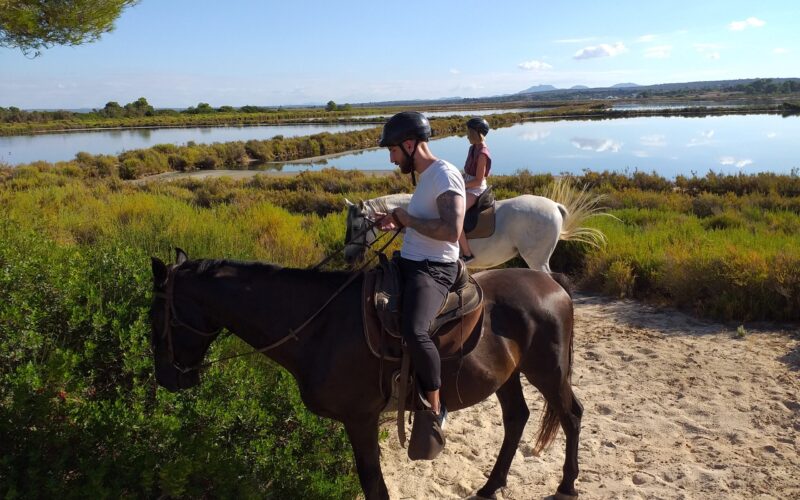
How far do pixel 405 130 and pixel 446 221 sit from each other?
0.54 m

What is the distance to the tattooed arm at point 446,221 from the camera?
266 centimetres

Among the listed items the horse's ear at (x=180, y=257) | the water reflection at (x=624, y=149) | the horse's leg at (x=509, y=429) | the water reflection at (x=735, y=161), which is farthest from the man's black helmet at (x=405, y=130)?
the water reflection at (x=735, y=161)

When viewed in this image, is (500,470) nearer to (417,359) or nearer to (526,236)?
(417,359)

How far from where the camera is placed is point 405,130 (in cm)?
279

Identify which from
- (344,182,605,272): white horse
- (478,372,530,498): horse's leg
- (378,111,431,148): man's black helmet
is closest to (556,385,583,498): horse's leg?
(478,372,530,498): horse's leg

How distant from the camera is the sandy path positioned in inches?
156

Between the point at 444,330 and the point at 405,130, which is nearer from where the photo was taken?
the point at 405,130

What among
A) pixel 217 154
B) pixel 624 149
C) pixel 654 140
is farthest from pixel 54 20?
pixel 654 140

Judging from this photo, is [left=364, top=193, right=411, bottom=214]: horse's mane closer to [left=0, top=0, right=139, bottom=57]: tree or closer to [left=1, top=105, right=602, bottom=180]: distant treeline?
[left=0, top=0, right=139, bottom=57]: tree

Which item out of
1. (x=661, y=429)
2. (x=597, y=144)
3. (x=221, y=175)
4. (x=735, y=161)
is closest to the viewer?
(x=661, y=429)

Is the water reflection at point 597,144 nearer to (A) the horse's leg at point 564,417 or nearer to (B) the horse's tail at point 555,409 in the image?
(B) the horse's tail at point 555,409

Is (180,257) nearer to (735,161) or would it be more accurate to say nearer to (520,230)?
(520,230)

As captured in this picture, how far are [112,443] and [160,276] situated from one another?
126 cm

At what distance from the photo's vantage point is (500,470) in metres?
3.86
